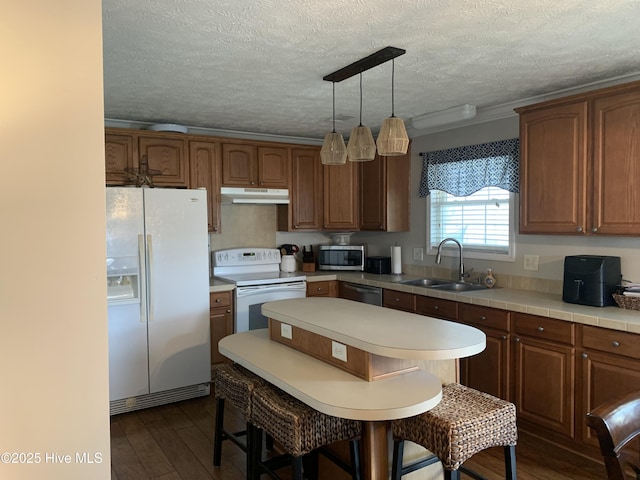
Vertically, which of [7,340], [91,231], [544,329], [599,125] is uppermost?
[599,125]

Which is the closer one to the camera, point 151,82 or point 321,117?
point 151,82

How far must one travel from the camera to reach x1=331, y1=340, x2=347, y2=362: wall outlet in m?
2.12

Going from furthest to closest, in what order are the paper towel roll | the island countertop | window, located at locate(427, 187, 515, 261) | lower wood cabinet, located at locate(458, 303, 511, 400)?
the paper towel roll < window, located at locate(427, 187, 515, 261) < lower wood cabinet, located at locate(458, 303, 511, 400) < the island countertop

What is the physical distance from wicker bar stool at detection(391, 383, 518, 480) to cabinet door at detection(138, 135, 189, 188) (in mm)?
2955

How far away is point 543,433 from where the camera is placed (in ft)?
10.00

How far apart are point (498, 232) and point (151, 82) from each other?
2.84 m

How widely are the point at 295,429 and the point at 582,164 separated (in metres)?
2.36

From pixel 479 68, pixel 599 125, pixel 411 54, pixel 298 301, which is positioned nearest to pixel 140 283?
pixel 298 301

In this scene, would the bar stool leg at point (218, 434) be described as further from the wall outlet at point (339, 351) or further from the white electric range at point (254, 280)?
the white electric range at point (254, 280)

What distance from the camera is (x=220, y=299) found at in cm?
408

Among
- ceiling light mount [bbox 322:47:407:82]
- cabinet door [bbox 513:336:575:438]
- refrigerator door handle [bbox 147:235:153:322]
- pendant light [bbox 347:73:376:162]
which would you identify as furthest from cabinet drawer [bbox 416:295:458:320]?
refrigerator door handle [bbox 147:235:153:322]

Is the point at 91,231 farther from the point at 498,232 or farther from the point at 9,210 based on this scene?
the point at 498,232

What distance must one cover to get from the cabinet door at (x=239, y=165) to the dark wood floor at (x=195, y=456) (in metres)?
2.11

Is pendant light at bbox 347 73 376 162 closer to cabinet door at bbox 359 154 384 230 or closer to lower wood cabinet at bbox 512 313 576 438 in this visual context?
lower wood cabinet at bbox 512 313 576 438
